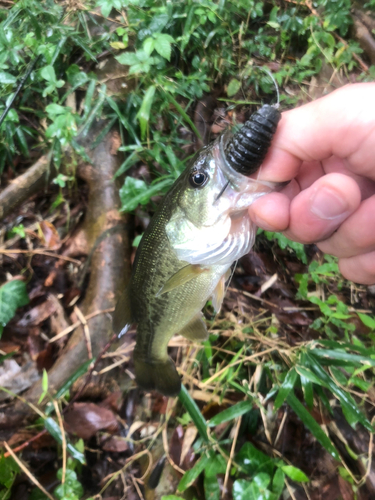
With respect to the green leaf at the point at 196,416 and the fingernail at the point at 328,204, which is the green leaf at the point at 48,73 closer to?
the fingernail at the point at 328,204

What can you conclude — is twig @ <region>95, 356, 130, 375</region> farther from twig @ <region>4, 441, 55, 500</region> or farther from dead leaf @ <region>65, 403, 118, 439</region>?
twig @ <region>4, 441, 55, 500</region>

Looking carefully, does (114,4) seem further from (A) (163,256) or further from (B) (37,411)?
Result: (B) (37,411)

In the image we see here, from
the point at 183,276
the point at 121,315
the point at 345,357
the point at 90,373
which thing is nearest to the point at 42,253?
the point at 90,373

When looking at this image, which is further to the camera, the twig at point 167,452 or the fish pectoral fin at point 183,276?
the twig at point 167,452

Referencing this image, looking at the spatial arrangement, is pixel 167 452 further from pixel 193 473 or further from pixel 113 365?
pixel 113 365

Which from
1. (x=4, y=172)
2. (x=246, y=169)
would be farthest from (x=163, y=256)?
(x=4, y=172)

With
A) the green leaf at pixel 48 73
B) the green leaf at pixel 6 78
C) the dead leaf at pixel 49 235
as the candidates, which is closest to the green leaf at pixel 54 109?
the green leaf at pixel 48 73

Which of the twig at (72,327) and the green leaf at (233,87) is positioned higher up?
the green leaf at (233,87)

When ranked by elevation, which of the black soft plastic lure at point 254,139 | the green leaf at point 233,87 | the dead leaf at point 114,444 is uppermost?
the black soft plastic lure at point 254,139
